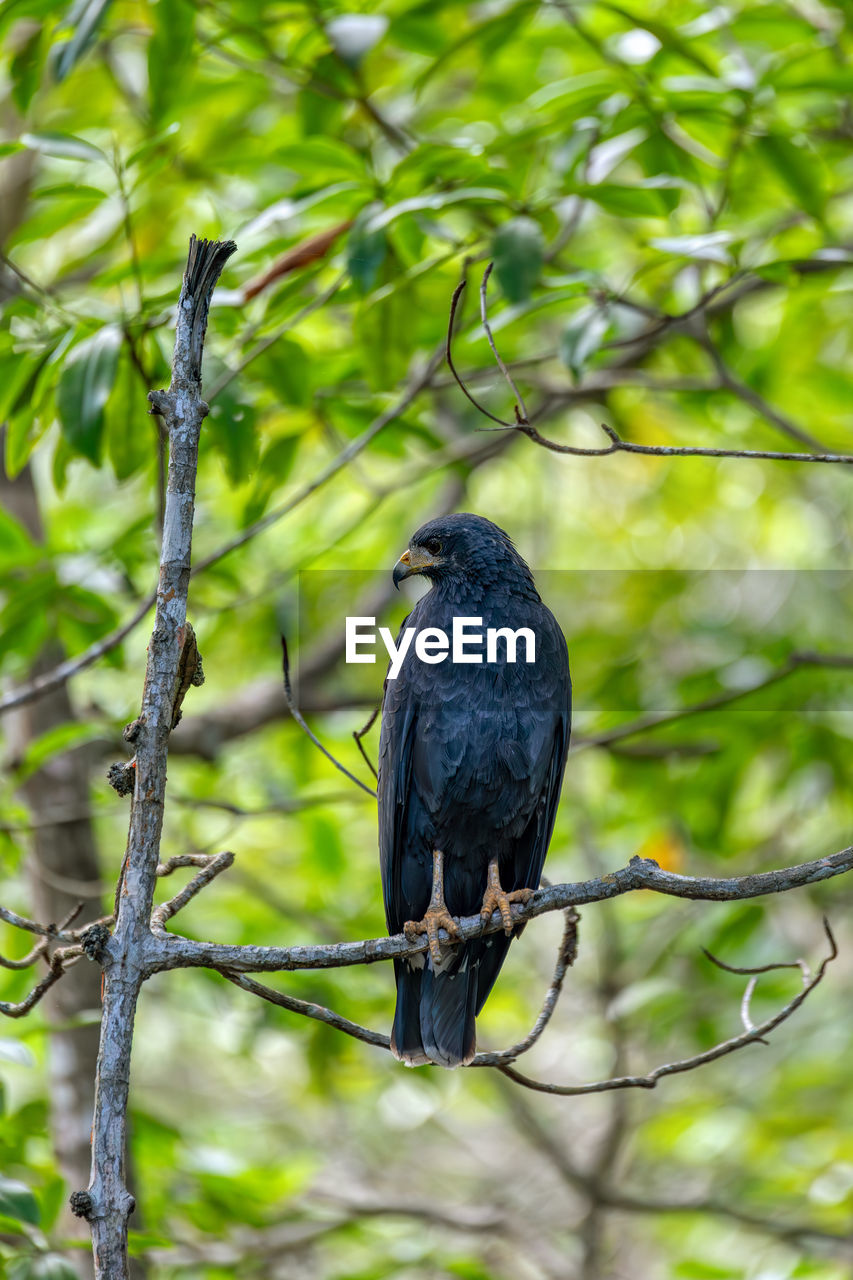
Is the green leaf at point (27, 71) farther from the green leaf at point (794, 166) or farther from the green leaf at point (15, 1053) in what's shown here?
the green leaf at point (15, 1053)

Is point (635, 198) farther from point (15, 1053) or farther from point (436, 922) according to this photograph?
point (15, 1053)

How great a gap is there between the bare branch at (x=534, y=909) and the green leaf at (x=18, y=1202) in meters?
1.27

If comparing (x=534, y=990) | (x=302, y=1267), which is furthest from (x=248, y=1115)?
(x=302, y=1267)

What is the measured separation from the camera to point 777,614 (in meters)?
7.44

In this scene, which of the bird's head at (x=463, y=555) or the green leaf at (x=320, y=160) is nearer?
the bird's head at (x=463, y=555)

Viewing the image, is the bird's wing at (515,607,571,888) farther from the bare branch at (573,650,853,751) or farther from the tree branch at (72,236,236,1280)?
the tree branch at (72,236,236,1280)

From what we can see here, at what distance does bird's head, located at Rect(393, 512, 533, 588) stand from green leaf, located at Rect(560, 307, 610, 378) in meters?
0.62

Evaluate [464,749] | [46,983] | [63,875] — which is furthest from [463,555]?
[63,875]

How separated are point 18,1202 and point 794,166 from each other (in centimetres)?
373

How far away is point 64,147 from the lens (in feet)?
9.73

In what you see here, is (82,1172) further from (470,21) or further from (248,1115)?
(248,1115)

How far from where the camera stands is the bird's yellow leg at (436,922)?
97.9 inches

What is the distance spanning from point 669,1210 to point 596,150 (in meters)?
4.26

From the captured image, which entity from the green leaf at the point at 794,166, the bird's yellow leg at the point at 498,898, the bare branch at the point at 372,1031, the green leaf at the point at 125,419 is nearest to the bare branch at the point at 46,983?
the bare branch at the point at 372,1031
